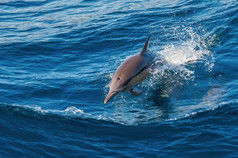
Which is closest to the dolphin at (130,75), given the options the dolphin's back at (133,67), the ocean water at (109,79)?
the dolphin's back at (133,67)

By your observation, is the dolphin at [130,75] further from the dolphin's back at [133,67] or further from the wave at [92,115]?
the wave at [92,115]

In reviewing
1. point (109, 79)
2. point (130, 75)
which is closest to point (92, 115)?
point (130, 75)

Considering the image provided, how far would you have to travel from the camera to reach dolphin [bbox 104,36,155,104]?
848cm

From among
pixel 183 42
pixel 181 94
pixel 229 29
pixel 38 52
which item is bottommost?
pixel 181 94

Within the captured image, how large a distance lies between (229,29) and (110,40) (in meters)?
4.89

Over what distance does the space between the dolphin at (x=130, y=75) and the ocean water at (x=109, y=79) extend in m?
0.63

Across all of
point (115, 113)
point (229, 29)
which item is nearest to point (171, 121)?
point (115, 113)

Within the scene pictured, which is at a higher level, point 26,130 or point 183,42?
point 183,42

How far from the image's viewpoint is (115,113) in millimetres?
9406

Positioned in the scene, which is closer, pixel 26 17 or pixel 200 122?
pixel 200 122

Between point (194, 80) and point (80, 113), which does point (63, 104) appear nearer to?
point (80, 113)

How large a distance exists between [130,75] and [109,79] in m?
2.89

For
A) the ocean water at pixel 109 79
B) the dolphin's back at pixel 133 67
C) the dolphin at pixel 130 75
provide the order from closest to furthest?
1. the ocean water at pixel 109 79
2. the dolphin at pixel 130 75
3. the dolphin's back at pixel 133 67

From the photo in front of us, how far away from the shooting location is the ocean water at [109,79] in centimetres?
776
